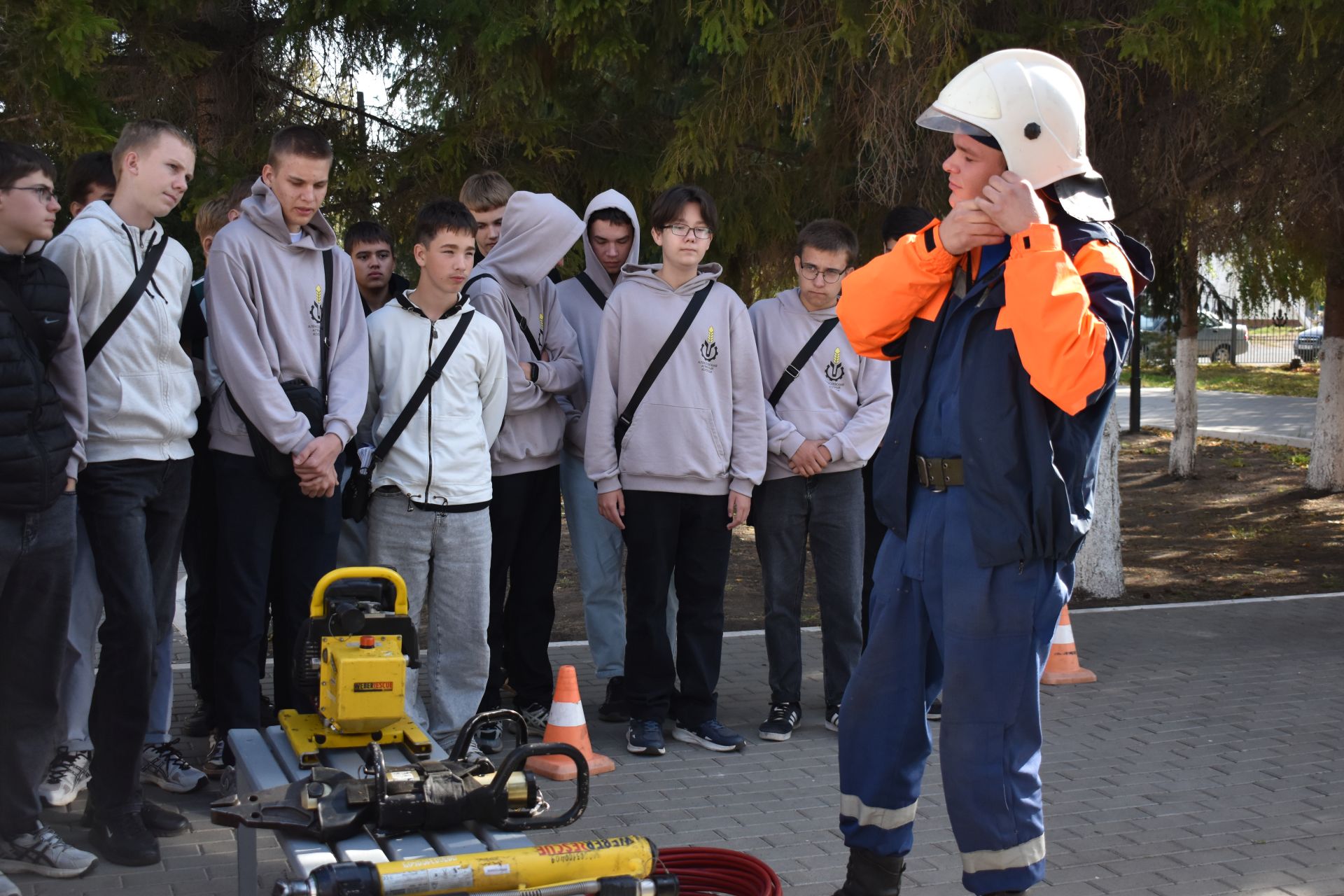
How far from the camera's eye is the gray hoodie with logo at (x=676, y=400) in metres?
5.87

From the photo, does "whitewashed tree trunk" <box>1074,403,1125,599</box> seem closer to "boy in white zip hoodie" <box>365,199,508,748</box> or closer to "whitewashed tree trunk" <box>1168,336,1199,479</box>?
"boy in white zip hoodie" <box>365,199,508,748</box>

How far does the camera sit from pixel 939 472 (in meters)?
3.66

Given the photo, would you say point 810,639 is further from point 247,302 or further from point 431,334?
point 247,302

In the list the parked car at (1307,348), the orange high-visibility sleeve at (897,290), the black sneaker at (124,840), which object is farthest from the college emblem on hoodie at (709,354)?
the parked car at (1307,348)

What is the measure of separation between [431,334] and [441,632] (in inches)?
48.4

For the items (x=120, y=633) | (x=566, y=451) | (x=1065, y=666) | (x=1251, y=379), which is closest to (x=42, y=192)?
(x=120, y=633)

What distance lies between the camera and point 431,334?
551 centimetres

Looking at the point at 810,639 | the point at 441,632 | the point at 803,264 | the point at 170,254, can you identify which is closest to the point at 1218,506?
the point at 810,639

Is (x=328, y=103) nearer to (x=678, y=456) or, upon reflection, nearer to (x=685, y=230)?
(x=685, y=230)

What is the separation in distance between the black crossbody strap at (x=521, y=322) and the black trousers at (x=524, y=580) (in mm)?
544

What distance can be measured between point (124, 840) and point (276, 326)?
193 centimetres

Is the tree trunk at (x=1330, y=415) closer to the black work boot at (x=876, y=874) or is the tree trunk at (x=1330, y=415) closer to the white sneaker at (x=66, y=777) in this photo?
the black work boot at (x=876, y=874)

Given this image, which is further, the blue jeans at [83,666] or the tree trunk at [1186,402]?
the tree trunk at [1186,402]

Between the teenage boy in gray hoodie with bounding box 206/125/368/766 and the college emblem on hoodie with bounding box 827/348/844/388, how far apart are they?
7.07 ft
